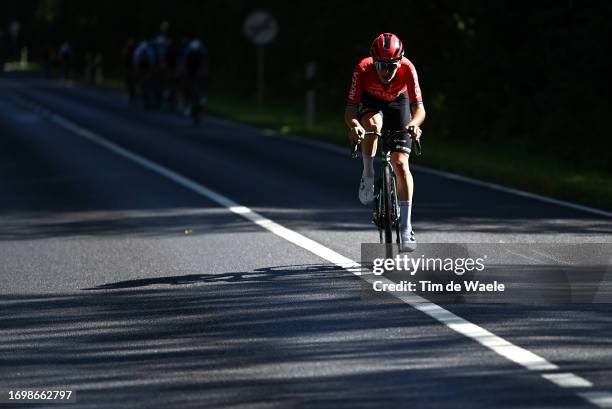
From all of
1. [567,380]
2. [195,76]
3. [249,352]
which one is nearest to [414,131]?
[249,352]

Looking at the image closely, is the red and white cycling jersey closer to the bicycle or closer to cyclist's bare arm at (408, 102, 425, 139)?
cyclist's bare arm at (408, 102, 425, 139)

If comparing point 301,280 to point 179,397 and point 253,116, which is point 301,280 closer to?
point 179,397

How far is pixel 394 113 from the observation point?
11805mm

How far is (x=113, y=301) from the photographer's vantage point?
10031 millimetres

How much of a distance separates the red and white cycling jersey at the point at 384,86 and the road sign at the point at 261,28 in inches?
1041

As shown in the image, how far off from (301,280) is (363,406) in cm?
400

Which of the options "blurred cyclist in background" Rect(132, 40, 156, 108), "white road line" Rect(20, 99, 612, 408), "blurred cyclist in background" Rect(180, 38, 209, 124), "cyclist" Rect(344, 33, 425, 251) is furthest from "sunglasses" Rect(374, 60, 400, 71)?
"blurred cyclist in background" Rect(132, 40, 156, 108)

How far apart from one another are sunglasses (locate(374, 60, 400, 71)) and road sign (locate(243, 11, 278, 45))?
26714 mm

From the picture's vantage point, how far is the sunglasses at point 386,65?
11.4 m

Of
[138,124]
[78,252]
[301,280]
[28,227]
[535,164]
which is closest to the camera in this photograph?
[301,280]

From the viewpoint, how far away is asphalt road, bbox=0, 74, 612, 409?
726 centimetres

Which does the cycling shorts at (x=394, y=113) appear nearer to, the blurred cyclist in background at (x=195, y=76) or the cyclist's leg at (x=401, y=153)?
the cyclist's leg at (x=401, y=153)

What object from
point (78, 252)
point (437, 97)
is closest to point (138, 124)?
point (437, 97)

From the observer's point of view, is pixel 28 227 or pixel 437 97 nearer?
pixel 28 227
